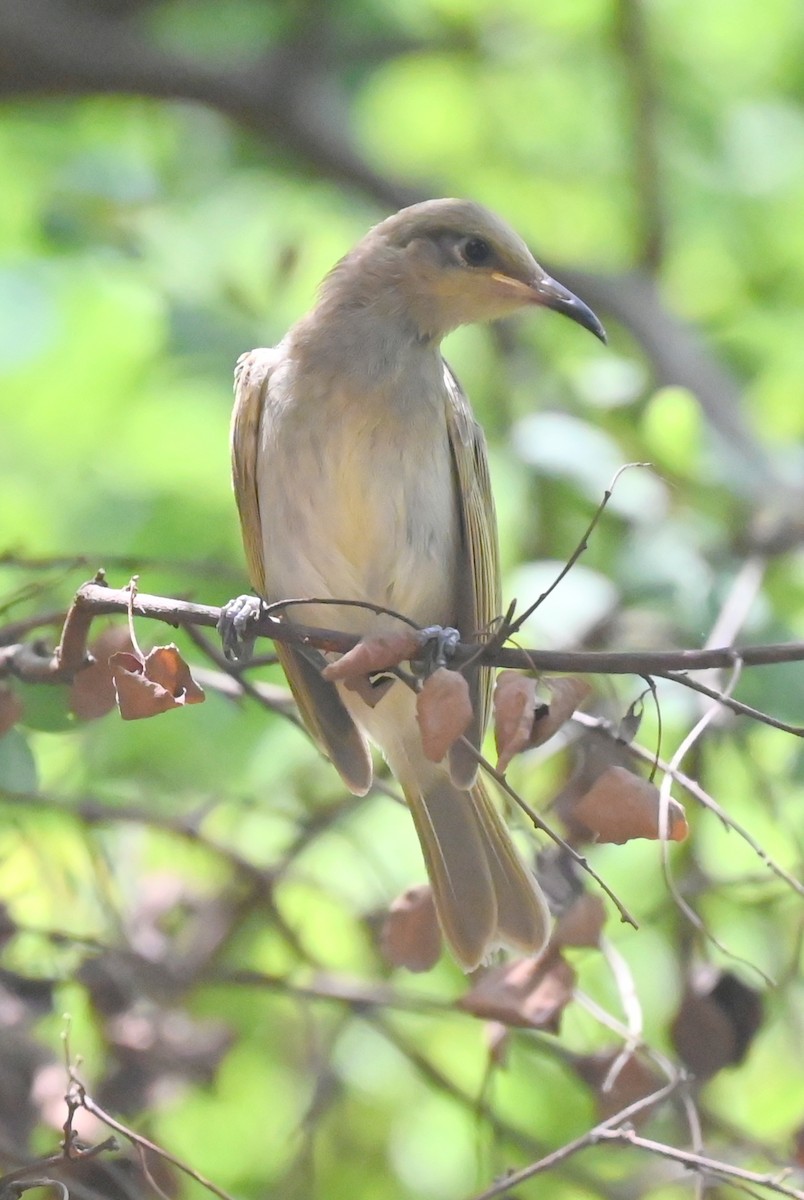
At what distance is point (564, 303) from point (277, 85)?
303 centimetres

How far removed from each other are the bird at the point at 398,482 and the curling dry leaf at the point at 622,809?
1.08m

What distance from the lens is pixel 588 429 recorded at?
14.2 ft

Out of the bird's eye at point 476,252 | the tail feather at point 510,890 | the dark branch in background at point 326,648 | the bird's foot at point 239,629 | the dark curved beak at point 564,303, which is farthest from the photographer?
the bird's eye at point 476,252

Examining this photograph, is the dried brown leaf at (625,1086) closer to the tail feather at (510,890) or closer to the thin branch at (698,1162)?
the tail feather at (510,890)

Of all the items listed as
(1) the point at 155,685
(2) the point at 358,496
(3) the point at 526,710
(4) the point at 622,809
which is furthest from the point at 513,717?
(2) the point at 358,496

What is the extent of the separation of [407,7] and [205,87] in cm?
95

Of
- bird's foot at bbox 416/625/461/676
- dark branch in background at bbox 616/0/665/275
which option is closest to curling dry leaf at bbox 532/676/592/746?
bird's foot at bbox 416/625/461/676

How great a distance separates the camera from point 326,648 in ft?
8.29

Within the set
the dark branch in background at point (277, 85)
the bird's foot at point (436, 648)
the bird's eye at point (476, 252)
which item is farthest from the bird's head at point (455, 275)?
the dark branch in background at point (277, 85)

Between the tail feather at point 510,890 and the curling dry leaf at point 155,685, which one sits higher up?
the curling dry leaf at point 155,685

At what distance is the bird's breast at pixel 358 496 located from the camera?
12.0 feet

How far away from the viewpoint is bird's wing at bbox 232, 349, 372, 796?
12.2 ft

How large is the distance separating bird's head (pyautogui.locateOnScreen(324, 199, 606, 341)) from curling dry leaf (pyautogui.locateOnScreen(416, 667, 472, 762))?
1613mm

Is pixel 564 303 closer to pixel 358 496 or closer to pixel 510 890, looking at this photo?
pixel 358 496
